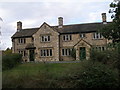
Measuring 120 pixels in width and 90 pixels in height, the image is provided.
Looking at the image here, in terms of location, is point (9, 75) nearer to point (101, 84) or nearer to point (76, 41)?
point (101, 84)

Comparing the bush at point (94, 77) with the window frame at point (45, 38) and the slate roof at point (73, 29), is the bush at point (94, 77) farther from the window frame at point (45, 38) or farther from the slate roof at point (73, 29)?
the window frame at point (45, 38)

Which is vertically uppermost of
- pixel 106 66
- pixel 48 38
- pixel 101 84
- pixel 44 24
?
pixel 44 24

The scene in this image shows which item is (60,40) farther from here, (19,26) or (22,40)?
(19,26)

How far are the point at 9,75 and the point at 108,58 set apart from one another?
7788 millimetres

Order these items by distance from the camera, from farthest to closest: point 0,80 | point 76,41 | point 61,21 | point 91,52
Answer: point 61,21
point 76,41
point 91,52
point 0,80

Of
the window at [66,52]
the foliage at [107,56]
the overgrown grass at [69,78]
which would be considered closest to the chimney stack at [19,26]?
the window at [66,52]

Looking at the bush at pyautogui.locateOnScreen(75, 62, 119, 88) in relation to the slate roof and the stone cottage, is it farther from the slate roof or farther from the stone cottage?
the slate roof

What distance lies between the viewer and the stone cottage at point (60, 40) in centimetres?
3941

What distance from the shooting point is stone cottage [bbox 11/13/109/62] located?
1551 inches

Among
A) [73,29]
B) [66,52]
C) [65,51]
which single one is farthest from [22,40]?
[73,29]

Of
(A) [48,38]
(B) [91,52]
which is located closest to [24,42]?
(A) [48,38]

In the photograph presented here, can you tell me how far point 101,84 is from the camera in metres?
12.3

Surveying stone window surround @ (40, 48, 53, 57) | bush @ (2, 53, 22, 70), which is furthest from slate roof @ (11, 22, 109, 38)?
bush @ (2, 53, 22, 70)

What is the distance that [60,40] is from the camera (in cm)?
4153
